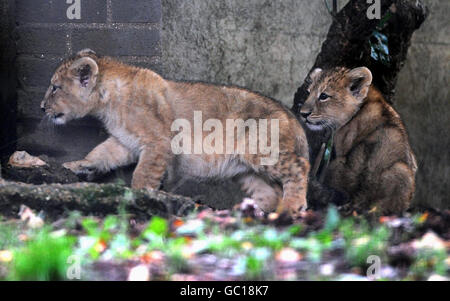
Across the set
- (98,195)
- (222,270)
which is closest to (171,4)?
(98,195)

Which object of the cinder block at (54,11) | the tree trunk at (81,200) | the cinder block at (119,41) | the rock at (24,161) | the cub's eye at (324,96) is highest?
the cinder block at (54,11)

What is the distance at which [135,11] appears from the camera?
205 inches

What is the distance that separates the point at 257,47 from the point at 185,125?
125cm

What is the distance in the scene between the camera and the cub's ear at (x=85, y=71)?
4.87 metres

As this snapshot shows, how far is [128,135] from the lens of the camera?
5012 millimetres

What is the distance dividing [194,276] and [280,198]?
2.47 meters

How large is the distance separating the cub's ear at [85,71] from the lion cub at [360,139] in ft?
5.39

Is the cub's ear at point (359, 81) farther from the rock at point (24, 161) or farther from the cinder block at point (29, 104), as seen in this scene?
the cinder block at point (29, 104)

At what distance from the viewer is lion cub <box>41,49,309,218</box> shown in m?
4.95
